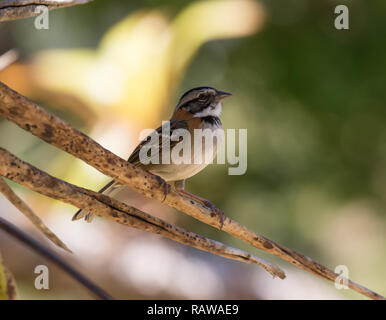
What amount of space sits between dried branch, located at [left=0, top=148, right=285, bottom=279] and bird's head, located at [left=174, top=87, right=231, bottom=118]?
1.48m

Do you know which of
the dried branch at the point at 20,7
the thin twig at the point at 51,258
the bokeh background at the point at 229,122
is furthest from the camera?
the bokeh background at the point at 229,122

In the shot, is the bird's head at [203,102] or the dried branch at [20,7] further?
the bird's head at [203,102]

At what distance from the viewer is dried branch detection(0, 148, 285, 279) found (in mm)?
1332

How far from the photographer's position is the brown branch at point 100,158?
1312mm

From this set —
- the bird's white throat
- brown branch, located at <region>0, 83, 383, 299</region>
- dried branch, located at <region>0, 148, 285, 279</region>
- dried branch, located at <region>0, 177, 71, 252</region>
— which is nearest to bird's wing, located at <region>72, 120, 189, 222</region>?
the bird's white throat

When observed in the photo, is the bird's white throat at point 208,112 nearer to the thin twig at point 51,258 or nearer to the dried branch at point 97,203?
the dried branch at point 97,203

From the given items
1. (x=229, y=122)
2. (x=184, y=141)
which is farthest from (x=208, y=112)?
(x=229, y=122)

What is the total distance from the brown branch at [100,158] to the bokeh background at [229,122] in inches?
71.7

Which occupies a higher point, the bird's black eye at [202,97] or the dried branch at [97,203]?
the bird's black eye at [202,97]

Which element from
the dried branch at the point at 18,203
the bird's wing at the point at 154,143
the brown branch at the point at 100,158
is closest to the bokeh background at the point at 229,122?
the bird's wing at the point at 154,143

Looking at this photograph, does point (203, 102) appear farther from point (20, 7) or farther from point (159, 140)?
point (20, 7)

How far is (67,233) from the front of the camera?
3701mm

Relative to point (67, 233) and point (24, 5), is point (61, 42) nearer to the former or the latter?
point (67, 233)

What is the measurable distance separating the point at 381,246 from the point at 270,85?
1.86m
